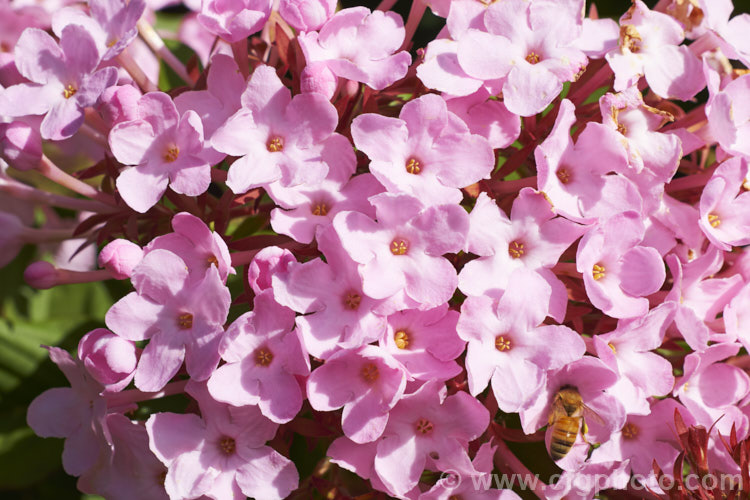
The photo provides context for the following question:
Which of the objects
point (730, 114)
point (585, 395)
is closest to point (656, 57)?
point (730, 114)

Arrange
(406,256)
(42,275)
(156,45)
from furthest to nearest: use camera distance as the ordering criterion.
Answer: (156,45) → (42,275) → (406,256)

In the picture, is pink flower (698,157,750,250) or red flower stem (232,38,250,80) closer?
pink flower (698,157,750,250)

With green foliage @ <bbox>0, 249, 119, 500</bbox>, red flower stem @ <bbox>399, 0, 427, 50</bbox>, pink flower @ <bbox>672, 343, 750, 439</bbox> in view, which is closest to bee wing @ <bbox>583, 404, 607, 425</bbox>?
pink flower @ <bbox>672, 343, 750, 439</bbox>

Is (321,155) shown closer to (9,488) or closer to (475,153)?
(475,153)

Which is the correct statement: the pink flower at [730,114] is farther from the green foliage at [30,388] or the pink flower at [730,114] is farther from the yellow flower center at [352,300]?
the green foliage at [30,388]

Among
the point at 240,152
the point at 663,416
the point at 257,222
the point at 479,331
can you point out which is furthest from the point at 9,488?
the point at 663,416

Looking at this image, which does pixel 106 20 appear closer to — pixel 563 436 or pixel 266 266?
pixel 266 266

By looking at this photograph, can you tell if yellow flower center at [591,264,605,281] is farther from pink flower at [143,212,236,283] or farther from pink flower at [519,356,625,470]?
pink flower at [143,212,236,283]
